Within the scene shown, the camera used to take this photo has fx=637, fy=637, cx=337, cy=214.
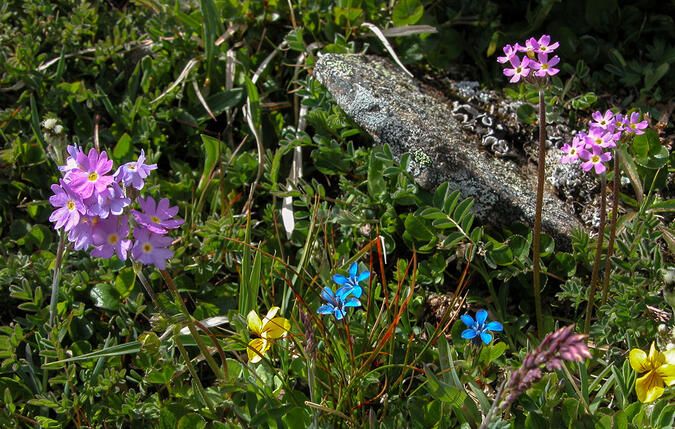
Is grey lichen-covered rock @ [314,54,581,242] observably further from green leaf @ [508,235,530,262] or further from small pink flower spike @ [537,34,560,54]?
small pink flower spike @ [537,34,560,54]

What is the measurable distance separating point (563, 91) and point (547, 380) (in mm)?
1768

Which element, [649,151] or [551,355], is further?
[649,151]

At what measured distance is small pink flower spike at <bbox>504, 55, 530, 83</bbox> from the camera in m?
2.39

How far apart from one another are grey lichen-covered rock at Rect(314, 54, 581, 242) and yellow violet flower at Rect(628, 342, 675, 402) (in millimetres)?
811

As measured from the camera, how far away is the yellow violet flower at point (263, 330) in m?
2.52

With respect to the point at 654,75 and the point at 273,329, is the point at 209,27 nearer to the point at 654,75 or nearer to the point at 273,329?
the point at 273,329

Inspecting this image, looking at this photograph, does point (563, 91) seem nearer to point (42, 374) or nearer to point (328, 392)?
point (328, 392)

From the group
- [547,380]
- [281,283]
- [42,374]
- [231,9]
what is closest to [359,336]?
[281,283]

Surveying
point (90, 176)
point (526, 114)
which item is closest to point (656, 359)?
point (526, 114)

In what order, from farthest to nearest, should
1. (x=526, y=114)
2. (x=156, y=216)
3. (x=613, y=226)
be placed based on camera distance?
(x=526, y=114) → (x=613, y=226) → (x=156, y=216)

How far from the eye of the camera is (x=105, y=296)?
9.92 ft

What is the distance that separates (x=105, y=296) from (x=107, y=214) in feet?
4.01

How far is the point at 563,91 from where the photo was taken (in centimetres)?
351

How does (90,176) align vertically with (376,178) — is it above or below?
above
